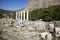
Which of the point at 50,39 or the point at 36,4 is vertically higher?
the point at 36,4

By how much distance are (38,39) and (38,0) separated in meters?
47.8

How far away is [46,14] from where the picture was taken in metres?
39.3

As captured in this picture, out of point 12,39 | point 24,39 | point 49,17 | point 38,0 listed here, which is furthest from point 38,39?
point 38,0

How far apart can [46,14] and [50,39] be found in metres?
22.5

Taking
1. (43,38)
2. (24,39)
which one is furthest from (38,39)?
(24,39)

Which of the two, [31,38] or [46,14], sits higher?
[46,14]

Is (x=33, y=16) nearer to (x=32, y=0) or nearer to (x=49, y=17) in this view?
(x=49, y=17)

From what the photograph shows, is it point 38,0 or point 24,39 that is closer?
point 24,39

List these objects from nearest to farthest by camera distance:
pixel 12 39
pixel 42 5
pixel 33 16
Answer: pixel 12 39 → pixel 33 16 → pixel 42 5

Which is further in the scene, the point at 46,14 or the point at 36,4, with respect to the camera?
the point at 36,4

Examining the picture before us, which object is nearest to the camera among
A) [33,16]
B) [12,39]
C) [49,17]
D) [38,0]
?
[12,39]

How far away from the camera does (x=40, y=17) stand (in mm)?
40750

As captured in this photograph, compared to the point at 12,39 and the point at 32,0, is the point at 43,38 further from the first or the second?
the point at 32,0

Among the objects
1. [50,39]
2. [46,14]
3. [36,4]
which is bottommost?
[50,39]
